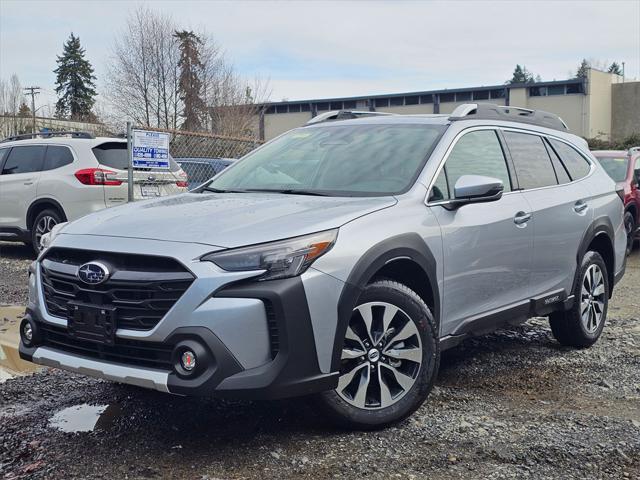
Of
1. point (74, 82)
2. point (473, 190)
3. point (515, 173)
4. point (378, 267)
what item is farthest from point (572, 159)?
point (74, 82)

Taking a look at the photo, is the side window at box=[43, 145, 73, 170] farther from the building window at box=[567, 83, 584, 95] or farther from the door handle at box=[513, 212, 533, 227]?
the building window at box=[567, 83, 584, 95]

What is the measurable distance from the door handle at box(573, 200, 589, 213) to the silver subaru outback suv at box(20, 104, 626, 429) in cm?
27

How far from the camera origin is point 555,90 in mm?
48750

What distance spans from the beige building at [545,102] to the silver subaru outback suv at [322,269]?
4018 cm

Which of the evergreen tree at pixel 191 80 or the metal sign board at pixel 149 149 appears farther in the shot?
the evergreen tree at pixel 191 80

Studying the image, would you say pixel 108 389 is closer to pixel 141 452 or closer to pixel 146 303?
pixel 141 452

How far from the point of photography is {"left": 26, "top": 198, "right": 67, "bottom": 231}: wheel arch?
10.8 meters

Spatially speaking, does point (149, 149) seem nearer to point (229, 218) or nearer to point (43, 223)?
point (43, 223)

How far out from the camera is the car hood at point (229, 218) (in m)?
3.59

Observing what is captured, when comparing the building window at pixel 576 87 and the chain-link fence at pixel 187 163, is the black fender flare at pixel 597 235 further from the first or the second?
the building window at pixel 576 87

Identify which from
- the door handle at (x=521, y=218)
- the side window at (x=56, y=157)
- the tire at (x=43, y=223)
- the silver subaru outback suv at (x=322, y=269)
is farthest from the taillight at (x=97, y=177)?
the door handle at (x=521, y=218)

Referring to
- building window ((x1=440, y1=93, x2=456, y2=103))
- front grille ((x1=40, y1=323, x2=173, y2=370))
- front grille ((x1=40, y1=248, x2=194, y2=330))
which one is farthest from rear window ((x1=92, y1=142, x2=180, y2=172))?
building window ((x1=440, y1=93, x2=456, y2=103))

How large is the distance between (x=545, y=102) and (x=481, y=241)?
153 ft

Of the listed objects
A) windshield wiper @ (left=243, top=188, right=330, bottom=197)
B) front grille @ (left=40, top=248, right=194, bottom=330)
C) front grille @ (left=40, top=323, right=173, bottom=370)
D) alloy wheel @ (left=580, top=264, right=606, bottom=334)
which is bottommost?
alloy wheel @ (left=580, top=264, right=606, bottom=334)
